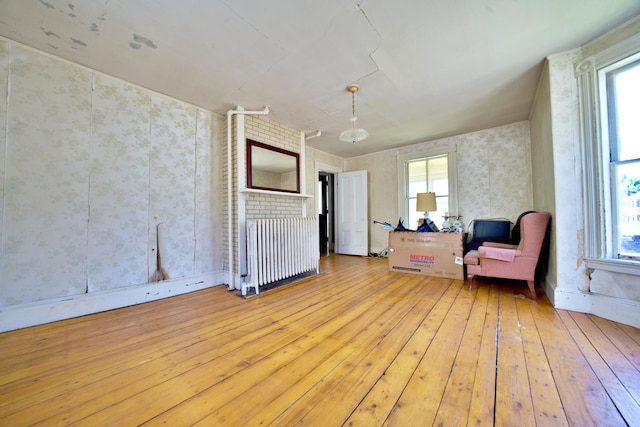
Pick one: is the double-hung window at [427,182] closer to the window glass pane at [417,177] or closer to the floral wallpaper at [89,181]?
the window glass pane at [417,177]

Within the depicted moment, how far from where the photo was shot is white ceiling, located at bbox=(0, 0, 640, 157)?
176 centimetres

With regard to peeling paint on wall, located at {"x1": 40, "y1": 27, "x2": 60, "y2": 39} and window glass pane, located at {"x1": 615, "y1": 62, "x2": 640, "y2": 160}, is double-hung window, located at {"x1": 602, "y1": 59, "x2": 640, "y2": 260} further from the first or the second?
peeling paint on wall, located at {"x1": 40, "y1": 27, "x2": 60, "y2": 39}

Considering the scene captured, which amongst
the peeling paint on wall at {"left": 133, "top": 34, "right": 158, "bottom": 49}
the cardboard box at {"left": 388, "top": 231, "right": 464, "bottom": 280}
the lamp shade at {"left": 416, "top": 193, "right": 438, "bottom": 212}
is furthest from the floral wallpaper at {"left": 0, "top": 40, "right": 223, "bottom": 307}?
the lamp shade at {"left": 416, "top": 193, "right": 438, "bottom": 212}

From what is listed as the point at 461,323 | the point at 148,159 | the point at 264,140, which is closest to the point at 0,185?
the point at 148,159

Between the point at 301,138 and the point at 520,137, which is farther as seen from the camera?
the point at 301,138

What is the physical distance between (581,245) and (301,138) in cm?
398

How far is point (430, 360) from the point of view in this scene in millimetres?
1527

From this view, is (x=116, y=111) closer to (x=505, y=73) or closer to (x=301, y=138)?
(x=301, y=138)

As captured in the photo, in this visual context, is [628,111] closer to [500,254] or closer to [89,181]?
Answer: [500,254]

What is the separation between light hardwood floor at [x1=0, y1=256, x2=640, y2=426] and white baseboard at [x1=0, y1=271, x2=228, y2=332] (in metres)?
0.11

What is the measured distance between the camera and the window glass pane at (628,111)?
1941 mm

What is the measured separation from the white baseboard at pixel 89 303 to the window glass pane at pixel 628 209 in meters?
4.64

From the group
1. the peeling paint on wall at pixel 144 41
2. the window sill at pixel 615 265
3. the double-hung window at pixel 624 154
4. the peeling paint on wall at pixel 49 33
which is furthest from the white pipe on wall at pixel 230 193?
the window sill at pixel 615 265

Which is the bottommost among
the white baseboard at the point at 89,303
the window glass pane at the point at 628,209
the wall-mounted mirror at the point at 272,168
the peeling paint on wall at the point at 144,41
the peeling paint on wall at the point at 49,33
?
the white baseboard at the point at 89,303
